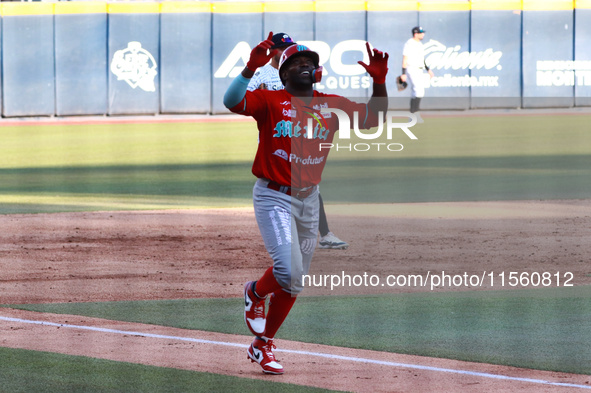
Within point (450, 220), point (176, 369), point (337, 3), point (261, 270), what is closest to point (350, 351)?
point (176, 369)

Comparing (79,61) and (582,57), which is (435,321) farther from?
(582,57)

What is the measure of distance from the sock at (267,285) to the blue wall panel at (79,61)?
25205 mm

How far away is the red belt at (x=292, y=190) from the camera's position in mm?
5781

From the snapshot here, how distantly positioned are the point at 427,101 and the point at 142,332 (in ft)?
86.4

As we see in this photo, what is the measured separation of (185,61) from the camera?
3073cm

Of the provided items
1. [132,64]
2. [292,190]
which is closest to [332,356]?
[292,190]

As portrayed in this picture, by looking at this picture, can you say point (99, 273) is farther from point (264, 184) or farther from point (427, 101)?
point (427, 101)

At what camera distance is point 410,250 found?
34.1 ft

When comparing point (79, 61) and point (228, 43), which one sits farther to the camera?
point (228, 43)

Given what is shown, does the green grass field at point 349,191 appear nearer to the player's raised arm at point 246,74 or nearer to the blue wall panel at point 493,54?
the player's raised arm at point 246,74

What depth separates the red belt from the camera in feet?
19.0

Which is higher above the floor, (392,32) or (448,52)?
(392,32)

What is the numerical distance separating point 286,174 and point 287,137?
0.22m

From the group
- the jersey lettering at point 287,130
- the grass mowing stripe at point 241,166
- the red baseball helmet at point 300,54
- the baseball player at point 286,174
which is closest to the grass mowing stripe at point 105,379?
the baseball player at point 286,174
